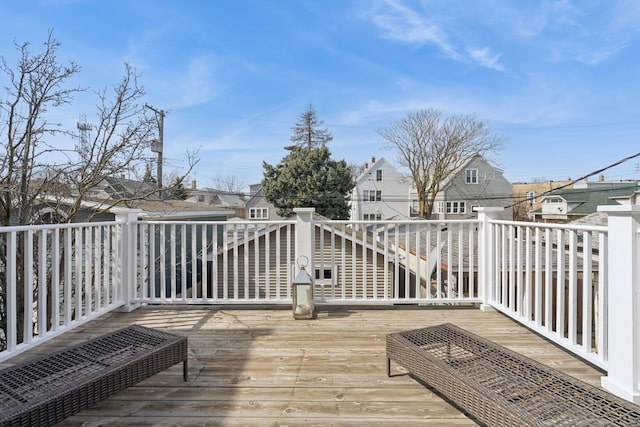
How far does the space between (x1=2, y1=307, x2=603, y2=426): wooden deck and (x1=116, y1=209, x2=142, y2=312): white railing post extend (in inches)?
6.9

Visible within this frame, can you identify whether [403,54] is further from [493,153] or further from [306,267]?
[306,267]

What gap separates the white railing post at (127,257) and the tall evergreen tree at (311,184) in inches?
758

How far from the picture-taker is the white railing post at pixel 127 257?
11.3 feet

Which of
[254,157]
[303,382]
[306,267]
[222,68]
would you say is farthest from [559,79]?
[303,382]

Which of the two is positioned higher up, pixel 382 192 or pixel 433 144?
pixel 433 144

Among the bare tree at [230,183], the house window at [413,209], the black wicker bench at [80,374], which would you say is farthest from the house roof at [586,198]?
the black wicker bench at [80,374]

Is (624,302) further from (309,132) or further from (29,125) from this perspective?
(309,132)

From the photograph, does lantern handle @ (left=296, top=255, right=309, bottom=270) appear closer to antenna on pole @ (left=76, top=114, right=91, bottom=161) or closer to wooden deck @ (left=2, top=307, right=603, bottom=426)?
wooden deck @ (left=2, top=307, right=603, bottom=426)

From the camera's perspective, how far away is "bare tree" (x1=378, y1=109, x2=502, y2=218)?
24484 mm

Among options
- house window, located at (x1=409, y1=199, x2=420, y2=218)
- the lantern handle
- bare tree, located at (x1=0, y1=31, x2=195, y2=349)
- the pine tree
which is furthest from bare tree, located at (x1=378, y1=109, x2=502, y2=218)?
the lantern handle

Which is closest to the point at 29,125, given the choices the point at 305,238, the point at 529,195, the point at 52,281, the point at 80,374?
the point at 52,281

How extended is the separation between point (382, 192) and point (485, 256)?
2573cm

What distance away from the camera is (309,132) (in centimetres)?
2672

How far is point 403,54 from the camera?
59.8 feet
